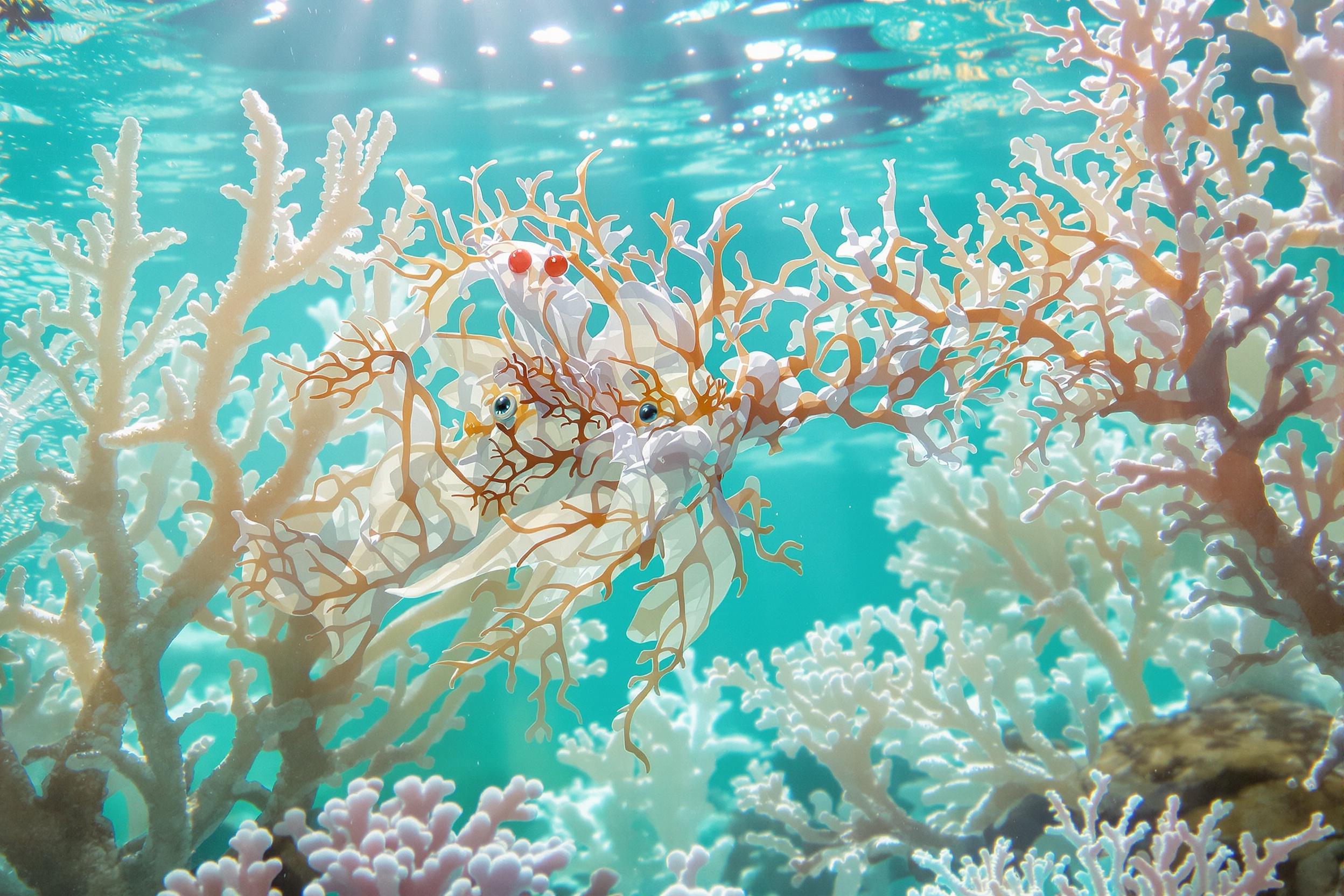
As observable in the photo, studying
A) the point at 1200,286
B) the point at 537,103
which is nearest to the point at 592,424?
the point at 1200,286

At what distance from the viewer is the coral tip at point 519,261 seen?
5.04 feet

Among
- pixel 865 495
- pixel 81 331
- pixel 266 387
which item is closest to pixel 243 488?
pixel 266 387

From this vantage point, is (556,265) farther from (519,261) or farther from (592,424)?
(592,424)

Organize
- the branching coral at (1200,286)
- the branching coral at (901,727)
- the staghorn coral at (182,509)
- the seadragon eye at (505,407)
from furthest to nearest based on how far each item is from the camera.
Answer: the branching coral at (901,727)
the staghorn coral at (182,509)
the branching coral at (1200,286)
the seadragon eye at (505,407)

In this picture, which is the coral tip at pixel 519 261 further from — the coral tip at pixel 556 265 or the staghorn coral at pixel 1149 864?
the staghorn coral at pixel 1149 864

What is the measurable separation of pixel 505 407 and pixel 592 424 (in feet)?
0.62

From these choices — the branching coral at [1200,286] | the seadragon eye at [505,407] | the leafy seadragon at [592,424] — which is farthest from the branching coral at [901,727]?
the seadragon eye at [505,407]

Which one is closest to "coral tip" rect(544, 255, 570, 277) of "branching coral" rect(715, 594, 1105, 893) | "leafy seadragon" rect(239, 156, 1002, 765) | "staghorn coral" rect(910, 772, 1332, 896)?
"leafy seadragon" rect(239, 156, 1002, 765)

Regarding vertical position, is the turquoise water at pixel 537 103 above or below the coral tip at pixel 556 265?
above

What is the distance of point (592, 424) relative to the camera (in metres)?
1.53

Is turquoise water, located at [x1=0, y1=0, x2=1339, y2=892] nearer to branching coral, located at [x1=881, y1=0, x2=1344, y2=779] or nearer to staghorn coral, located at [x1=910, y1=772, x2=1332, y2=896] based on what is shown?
staghorn coral, located at [x1=910, y1=772, x2=1332, y2=896]

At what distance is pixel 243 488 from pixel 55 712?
2.25m

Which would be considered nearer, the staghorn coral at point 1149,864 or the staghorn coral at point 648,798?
the staghorn coral at point 1149,864

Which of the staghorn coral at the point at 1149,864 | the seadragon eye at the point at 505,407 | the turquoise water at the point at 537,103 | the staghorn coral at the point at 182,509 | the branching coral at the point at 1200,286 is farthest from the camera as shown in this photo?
the turquoise water at the point at 537,103
